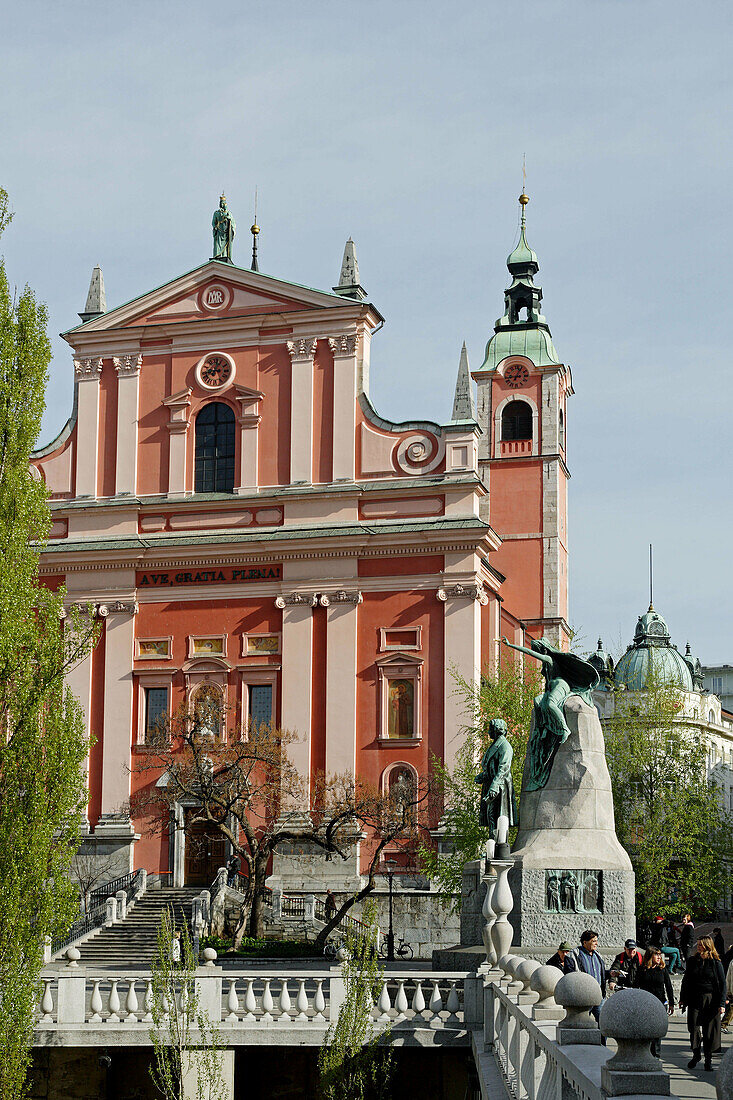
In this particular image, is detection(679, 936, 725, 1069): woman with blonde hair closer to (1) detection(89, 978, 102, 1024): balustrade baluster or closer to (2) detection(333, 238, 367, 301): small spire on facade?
(1) detection(89, 978, 102, 1024): balustrade baluster

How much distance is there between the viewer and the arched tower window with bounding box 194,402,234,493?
4097 cm

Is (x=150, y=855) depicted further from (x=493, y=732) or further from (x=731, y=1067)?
(x=731, y=1067)

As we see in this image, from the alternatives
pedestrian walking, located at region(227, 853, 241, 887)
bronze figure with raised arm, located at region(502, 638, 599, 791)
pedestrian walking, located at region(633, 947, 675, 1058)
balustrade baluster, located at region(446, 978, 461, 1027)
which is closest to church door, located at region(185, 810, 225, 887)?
pedestrian walking, located at region(227, 853, 241, 887)

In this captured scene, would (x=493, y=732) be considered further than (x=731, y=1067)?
Yes

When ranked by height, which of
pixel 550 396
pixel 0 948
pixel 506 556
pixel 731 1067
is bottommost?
pixel 0 948

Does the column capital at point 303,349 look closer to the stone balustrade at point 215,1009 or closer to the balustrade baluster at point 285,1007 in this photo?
the stone balustrade at point 215,1009

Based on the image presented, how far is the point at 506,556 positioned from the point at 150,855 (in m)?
17.6

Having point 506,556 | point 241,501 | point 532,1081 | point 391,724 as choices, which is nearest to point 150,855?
point 391,724

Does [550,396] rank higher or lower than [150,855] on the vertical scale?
higher

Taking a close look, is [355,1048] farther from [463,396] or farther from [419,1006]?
[463,396]

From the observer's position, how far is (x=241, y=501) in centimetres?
4000

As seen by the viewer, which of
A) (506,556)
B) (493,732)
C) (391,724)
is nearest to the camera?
(493,732)

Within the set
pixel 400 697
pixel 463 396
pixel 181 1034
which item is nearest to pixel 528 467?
pixel 463 396

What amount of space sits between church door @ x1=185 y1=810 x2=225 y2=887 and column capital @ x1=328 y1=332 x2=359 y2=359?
44.2 feet
